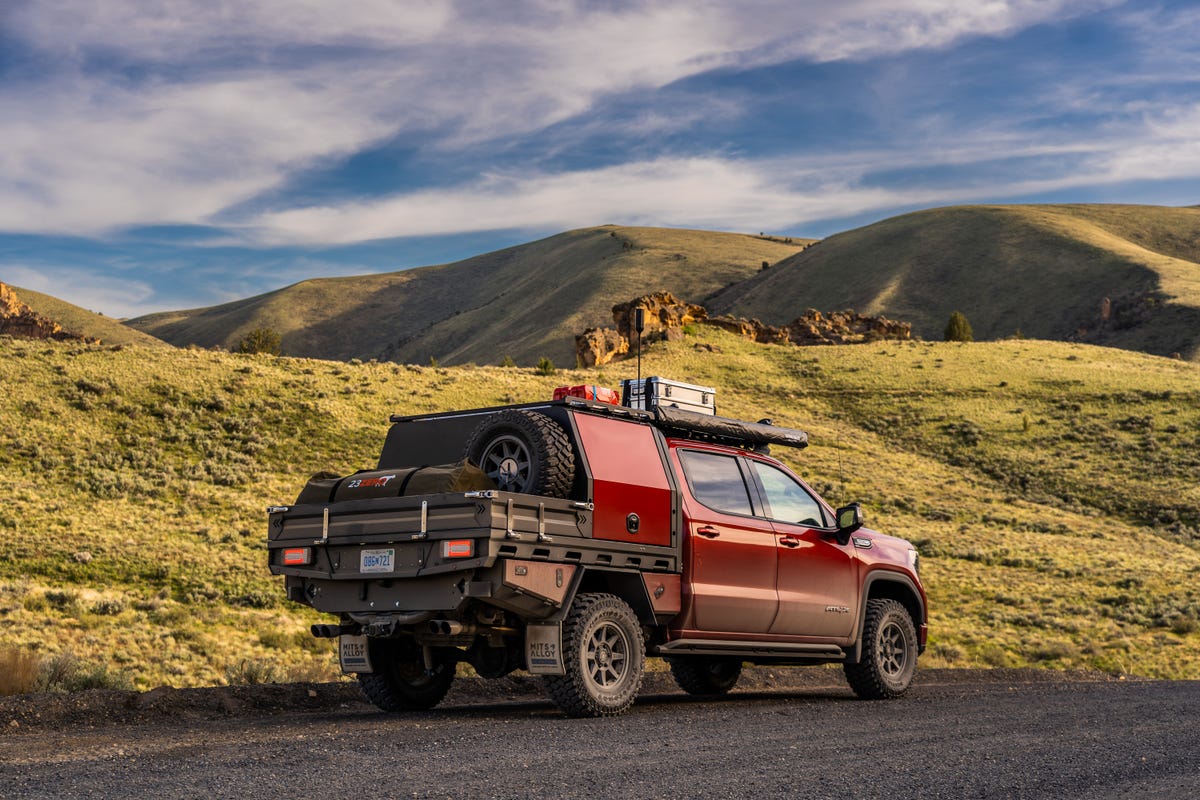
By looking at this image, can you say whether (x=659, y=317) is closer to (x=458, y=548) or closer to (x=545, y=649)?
(x=545, y=649)

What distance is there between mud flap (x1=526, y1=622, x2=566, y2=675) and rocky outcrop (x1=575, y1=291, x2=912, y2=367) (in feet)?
197

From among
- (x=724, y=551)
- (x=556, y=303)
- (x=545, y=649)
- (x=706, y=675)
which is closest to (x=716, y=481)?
(x=724, y=551)

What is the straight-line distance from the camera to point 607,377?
199ft

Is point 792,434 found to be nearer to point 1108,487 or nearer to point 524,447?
point 524,447

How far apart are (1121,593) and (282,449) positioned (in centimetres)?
2581

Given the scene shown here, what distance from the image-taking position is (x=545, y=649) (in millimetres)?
8617

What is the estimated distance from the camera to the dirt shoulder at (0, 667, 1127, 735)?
8648 millimetres

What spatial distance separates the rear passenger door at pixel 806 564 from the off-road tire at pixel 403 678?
9.84ft

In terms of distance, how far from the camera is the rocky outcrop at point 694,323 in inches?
2756

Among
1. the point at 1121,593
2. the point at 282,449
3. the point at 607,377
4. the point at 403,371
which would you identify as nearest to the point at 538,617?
the point at 1121,593

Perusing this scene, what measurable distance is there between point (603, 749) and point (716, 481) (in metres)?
3.59

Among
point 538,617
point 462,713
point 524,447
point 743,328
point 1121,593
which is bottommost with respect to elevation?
point 1121,593

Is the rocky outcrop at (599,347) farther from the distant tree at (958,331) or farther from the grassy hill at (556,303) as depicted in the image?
the grassy hill at (556,303)

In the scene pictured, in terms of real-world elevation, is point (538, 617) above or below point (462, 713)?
above
